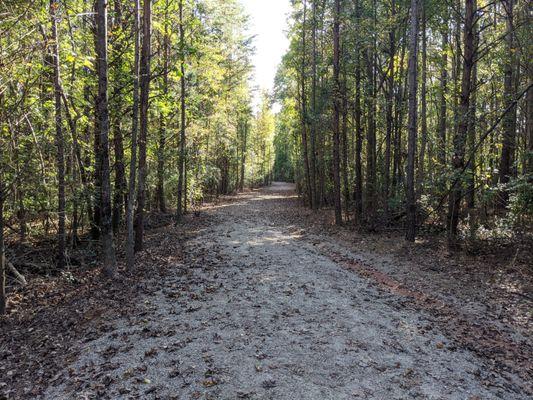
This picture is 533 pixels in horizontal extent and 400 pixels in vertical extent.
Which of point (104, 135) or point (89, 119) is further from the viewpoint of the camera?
point (89, 119)

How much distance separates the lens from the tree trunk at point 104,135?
26.8 feet

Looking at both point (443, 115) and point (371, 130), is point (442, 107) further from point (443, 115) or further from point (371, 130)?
point (371, 130)

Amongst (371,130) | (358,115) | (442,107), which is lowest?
(371,130)

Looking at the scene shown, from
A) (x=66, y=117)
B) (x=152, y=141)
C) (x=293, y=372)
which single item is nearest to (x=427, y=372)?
(x=293, y=372)

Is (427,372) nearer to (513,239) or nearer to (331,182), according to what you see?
(513,239)

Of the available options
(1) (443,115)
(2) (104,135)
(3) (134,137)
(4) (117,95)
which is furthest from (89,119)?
(1) (443,115)

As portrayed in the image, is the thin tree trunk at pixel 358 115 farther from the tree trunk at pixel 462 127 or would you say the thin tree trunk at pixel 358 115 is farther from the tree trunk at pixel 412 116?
the tree trunk at pixel 462 127

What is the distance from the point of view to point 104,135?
8.41m

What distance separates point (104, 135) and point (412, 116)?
9.91 m

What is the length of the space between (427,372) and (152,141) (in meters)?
12.1

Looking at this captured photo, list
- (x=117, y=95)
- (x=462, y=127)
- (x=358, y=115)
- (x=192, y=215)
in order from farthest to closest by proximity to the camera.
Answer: (x=192, y=215) < (x=358, y=115) < (x=462, y=127) < (x=117, y=95)

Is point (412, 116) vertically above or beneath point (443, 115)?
beneath

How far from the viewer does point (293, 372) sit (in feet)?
15.6

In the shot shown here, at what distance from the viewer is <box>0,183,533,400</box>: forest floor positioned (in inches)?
182
